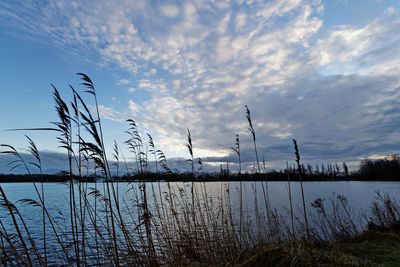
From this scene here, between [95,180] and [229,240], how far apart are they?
3364mm

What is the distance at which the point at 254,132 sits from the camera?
502 centimetres

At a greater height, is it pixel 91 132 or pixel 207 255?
pixel 91 132

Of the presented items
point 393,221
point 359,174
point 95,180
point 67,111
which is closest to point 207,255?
point 95,180

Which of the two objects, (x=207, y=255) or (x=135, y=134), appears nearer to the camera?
(x=135, y=134)

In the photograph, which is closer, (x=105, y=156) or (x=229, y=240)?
(x=105, y=156)

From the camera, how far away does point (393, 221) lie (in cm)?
1290

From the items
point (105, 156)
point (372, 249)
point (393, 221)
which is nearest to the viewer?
point (105, 156)

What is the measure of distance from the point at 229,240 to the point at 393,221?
10799 mm

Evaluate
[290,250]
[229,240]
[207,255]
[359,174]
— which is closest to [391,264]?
[290,250]

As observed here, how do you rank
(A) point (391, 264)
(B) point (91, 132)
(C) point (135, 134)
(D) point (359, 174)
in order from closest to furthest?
(B) point (91, 132) → (A) point (391, 264) → (C) point (135, 134) → (D) point (359, 174)

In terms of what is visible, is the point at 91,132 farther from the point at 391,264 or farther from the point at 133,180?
the point at 391,264

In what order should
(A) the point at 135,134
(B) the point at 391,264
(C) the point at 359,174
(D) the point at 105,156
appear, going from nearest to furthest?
(D) the point at 105,156 < (B) the point at 391,264 < (A) the point at 135,134 < (C) the point at 359,174

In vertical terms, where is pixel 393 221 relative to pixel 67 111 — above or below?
below

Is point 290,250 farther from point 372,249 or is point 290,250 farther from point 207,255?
point 372,249
